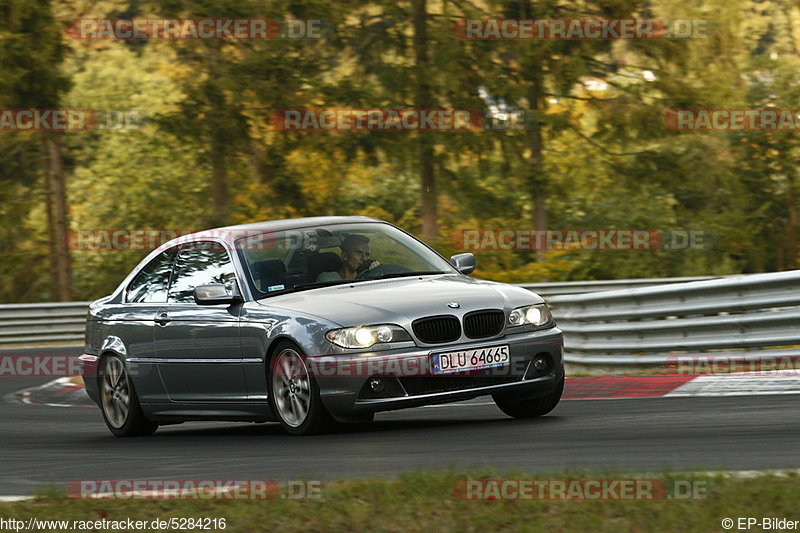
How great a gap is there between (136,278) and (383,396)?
3.22 meters

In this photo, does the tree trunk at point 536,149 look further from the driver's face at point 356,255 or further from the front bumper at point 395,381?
the front bumper at point 395,381

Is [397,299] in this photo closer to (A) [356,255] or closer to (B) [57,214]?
(A) [356,255]

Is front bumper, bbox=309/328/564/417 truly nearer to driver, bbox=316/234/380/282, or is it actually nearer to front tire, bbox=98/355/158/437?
driver, bbox=316/234/380/282

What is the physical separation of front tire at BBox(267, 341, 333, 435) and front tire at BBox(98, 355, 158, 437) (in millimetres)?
1944

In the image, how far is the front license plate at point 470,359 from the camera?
9070 mm

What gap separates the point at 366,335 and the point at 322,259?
1.20 m

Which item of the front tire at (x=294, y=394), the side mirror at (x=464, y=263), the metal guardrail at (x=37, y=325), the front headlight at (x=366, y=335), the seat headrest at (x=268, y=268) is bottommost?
the metal guardrail at (x=37, y=325)

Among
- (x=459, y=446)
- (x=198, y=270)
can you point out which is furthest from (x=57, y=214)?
(x=459, y=446)

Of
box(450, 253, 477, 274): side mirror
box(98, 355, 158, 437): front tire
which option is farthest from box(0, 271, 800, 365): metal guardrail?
box(98, 355, 158, 437): front tire

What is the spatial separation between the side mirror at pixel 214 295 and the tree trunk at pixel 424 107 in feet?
85.0

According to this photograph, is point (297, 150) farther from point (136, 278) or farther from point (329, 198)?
point (136, 278)

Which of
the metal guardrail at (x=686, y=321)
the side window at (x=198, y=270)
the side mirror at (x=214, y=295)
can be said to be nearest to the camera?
the side mirror at (x=214, y=295)

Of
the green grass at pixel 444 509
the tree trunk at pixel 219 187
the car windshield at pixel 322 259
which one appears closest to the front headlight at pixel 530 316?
the car windshield at pixel 322 259

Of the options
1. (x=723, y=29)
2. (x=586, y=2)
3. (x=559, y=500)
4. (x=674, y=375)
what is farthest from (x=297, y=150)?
(x=559, y=500)
